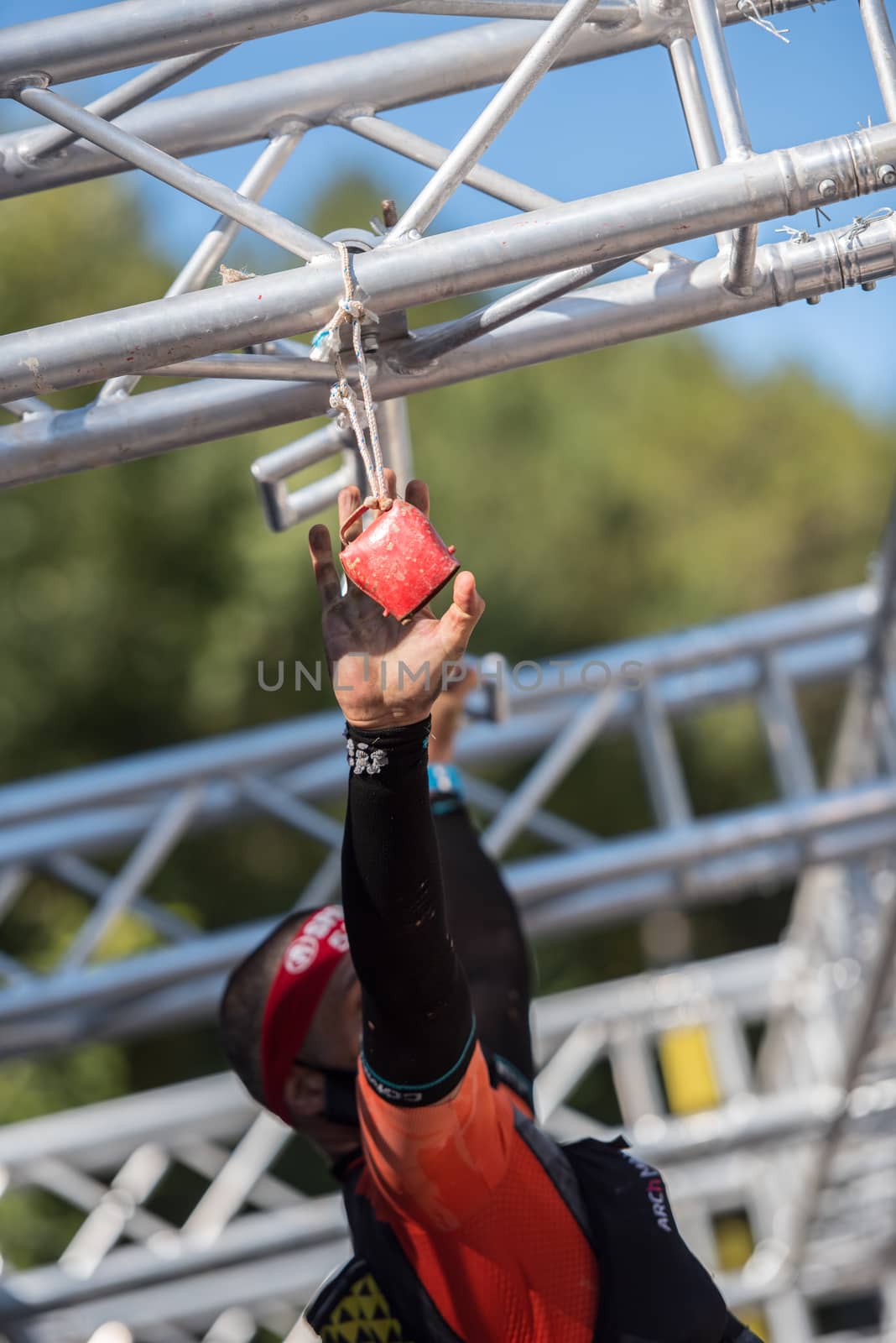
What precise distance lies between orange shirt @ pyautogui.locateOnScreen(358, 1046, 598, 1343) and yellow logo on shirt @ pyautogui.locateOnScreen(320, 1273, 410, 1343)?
0.27 feet

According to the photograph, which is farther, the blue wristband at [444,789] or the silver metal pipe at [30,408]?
the blue wristband at [444,789]

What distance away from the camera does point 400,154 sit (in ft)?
6.87

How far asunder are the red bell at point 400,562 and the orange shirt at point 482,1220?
578 mm

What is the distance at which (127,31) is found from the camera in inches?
71.4

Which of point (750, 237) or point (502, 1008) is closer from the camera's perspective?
point (750, 237)

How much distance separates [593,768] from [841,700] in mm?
3560

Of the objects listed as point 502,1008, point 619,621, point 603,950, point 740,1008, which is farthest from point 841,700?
point 502,1008

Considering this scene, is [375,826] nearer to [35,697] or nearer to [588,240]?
[588,240]

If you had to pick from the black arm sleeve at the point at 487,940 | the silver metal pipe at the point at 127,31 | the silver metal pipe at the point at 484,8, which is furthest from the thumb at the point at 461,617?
the silver metal pipe at the point at 484,8

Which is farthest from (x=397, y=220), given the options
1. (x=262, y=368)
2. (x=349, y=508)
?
(x=349, y=508)

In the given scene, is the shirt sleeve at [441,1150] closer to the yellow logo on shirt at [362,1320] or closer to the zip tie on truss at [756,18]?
the yellow logo on shirt at [362,1320]

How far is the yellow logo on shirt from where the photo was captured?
179cm

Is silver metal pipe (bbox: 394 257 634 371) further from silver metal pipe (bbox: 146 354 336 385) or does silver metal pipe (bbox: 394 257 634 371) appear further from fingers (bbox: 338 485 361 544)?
fingers (bbox: 338 485 361 544)

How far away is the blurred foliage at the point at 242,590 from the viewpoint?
12.9 meters
